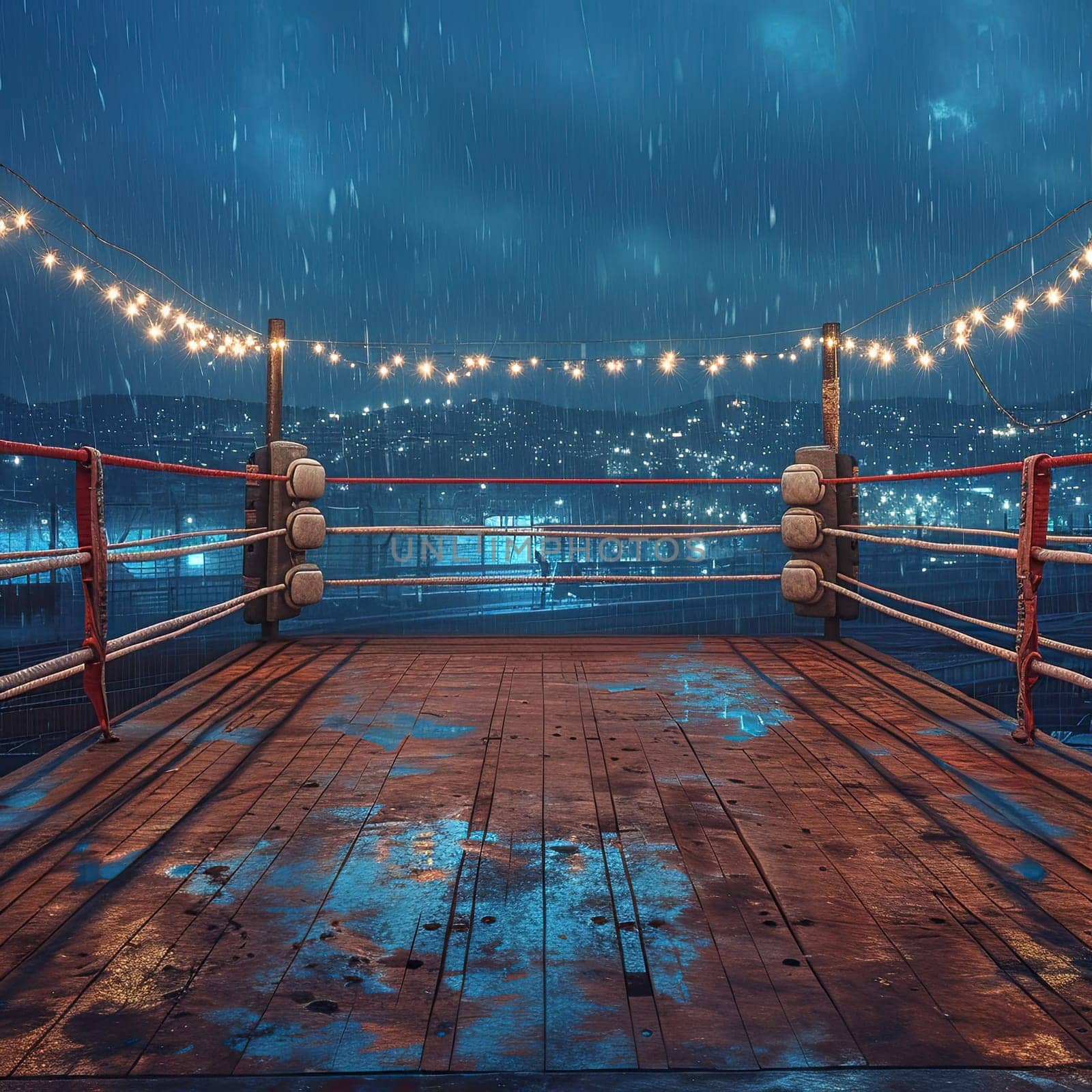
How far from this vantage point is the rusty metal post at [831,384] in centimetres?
661

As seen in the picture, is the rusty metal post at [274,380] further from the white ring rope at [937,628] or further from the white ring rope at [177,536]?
the white ring rope at [937,628]

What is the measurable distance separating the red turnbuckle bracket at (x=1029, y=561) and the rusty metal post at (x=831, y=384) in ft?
9.96

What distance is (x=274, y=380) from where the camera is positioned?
21.7 ft

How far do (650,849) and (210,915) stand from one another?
3.42ft

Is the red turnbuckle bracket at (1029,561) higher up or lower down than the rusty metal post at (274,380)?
lower down

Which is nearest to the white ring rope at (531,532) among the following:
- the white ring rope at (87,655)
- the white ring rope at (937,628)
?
the white ring rope at (937,628)

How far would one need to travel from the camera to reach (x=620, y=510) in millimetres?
121125

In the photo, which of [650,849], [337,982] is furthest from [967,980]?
[337,982]

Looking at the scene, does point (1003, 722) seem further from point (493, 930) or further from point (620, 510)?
point (620, 510)

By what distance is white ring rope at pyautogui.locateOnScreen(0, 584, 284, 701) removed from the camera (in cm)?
283

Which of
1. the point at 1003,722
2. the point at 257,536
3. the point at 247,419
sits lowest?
the point at 1003,722

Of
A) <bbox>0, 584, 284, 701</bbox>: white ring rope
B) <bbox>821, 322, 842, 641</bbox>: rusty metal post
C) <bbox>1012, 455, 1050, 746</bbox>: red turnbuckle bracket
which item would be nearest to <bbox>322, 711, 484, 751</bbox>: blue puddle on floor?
<bbox>0, 584, 284, 701</bbox>: white ring rope

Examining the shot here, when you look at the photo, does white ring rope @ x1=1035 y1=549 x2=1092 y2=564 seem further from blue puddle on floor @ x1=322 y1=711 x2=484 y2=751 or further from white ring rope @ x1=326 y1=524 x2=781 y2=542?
white ring rope @ x1=326 y1=524 x2=781 y2=542

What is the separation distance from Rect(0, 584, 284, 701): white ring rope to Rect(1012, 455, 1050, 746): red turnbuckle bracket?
3089mm
